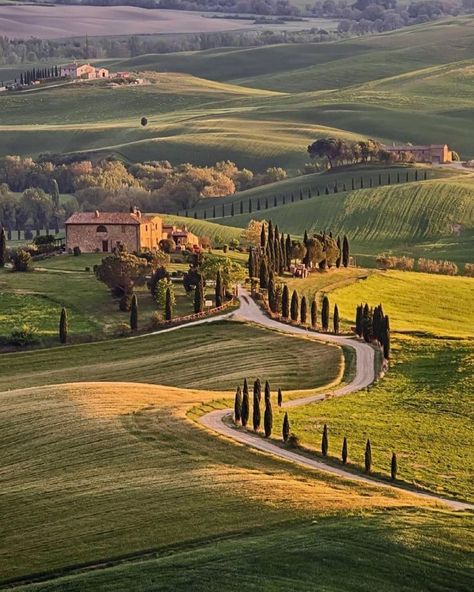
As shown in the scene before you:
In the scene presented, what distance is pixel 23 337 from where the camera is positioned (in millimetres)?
93688

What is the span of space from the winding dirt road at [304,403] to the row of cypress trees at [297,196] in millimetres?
75684

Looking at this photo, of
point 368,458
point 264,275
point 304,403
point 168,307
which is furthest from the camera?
point 264,275

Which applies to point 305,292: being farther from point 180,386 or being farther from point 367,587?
point 367,587

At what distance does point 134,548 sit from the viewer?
4694cm

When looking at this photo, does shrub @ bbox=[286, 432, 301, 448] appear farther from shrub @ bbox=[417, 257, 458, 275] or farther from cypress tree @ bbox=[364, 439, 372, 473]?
shrub @ bbox=[417, 257, 458, 275]

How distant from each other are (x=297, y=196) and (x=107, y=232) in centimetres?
6616

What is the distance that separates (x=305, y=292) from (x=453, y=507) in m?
53.9

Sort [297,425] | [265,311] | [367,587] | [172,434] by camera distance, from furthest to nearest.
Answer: [265,311] < [297,425] < [172,434] < [367,587]

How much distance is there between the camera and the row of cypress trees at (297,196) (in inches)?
7229

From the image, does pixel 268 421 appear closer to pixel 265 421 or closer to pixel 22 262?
pixel 265 421

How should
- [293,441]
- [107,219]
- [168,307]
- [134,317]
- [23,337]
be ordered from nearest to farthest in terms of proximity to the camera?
[293,441] → [23,337] → [134,317] → [168,307] → [107,219]

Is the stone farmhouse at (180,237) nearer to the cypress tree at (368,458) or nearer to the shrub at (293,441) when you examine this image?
the shrub at (293,441)

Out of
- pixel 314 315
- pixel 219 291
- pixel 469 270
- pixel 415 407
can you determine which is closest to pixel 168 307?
pixel 219 291

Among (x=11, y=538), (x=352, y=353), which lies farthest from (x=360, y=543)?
(x=352, y=353)
